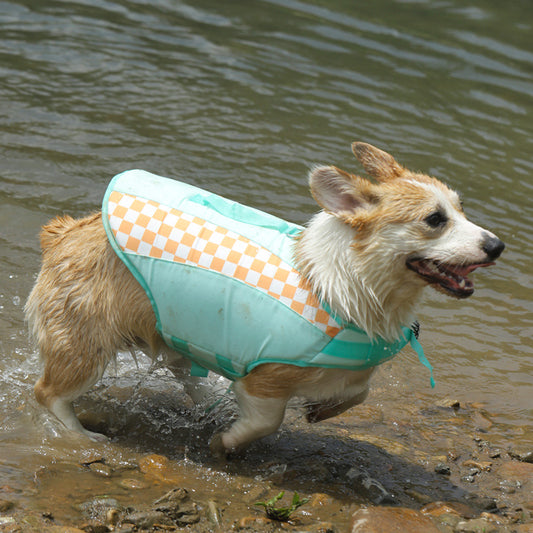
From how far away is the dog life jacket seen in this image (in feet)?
13.9

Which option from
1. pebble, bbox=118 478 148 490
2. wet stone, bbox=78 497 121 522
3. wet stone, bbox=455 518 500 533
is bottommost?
pebble, bbox=118 478 148 490

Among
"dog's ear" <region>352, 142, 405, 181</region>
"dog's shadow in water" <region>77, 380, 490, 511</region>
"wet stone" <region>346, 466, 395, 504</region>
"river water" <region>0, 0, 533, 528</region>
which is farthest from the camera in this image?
"river water" <region>0, 0, 533, 528</region>

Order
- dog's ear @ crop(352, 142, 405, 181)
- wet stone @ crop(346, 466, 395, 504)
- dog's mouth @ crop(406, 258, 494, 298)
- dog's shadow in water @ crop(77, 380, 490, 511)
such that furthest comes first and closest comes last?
dog's shadow in water @ crop(77, 380, 490, 511), wet stone @ crop(346, 466, 395, 504), dog's ear @ crop(352, 142, 405, 181), dog's mouth @ crop(406, 258, 494, 298)

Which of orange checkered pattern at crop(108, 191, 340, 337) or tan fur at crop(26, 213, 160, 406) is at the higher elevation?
orange checkered pattern at crop(108, 191, 340, 337)

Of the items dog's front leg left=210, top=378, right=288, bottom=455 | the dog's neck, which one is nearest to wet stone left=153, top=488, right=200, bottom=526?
dog's front leg left=210, top=378, right=288, bottom=455

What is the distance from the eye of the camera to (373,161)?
174 inches

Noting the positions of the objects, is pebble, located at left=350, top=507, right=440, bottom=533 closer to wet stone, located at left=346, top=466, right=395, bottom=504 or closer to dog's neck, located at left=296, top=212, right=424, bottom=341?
wet stone, located at left=346, top=466, right=395, bottom=504

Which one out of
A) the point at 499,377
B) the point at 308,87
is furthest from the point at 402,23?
the point at 499,377

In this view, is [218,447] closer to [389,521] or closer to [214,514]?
[214,514]

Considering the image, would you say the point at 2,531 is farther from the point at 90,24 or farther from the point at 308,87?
the point at 90,24

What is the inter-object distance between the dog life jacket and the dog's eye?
0.71 m

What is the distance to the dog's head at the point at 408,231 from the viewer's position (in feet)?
13.1

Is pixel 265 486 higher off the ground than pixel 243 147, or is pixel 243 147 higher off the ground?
pixel 243 147

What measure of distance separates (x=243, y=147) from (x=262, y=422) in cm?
571
